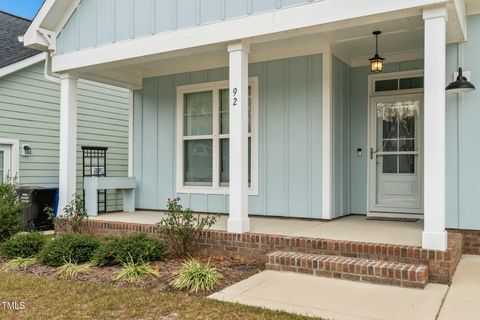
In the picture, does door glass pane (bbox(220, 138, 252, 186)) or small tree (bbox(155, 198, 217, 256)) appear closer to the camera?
small tree (bbox(155, 198, 217, 256))

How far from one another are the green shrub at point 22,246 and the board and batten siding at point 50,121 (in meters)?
3.82

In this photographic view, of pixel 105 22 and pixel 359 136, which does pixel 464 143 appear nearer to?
pixel 359 136

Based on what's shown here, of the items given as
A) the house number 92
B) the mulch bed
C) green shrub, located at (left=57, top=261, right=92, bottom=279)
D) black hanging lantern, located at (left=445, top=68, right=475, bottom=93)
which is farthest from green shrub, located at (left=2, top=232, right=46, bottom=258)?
black hanging lantern, located at (left=445, top=68, right=475, bottom=93)

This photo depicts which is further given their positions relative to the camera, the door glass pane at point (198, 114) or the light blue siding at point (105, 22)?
the door glass pane at point (198, 114)

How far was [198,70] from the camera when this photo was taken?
792cm

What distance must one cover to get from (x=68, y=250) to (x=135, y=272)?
120 cm

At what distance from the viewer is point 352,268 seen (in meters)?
4.48

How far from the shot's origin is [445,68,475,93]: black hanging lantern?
5.44 meters

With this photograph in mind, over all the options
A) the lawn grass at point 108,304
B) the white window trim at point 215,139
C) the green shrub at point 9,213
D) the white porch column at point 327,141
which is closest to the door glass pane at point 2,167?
the green shrub at point 9,213

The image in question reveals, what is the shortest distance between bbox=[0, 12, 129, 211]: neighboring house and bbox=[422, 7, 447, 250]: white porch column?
6310 mm

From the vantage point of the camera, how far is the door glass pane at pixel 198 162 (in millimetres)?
7789

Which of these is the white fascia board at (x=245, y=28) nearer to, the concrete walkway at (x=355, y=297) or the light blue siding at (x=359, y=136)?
the light blue siding at (x=359, y=136)

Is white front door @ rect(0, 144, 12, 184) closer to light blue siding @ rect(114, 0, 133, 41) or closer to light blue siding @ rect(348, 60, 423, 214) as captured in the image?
light blue siding @ rect(114, 0, 133, 41)

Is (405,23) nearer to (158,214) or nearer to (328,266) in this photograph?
(328,266)
